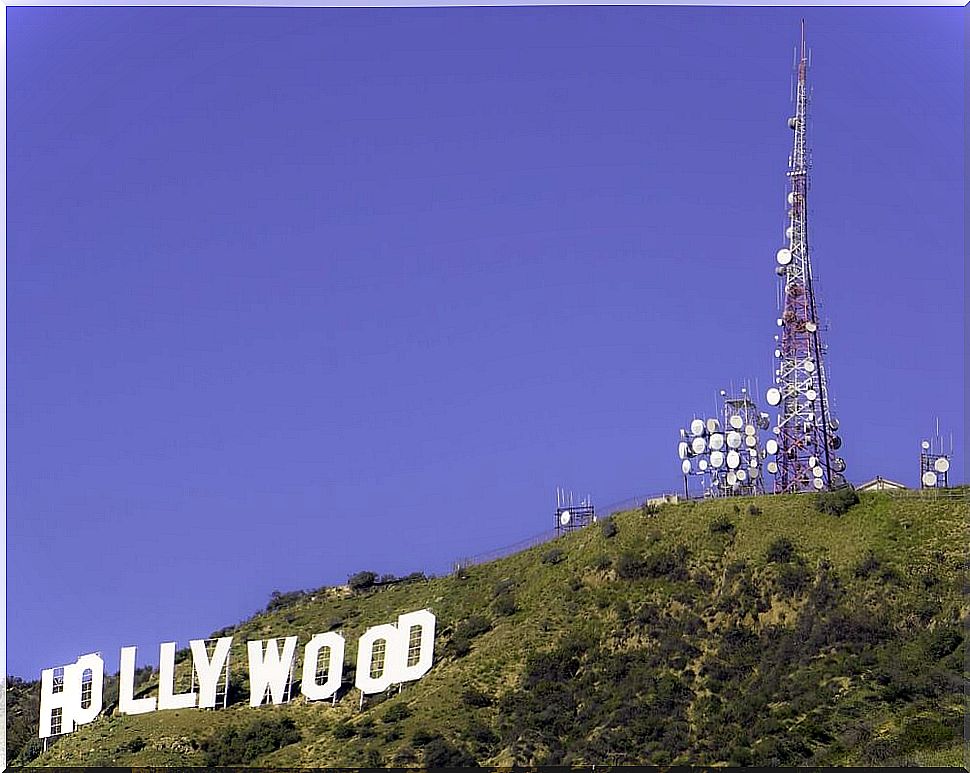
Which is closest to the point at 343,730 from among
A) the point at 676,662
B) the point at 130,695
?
the point at 130,695

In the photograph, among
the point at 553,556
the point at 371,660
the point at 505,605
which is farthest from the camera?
the point at 553,556

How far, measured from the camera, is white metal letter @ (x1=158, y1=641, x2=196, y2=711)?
163 ft

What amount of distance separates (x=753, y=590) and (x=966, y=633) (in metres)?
7.10

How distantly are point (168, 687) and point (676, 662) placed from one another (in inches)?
574

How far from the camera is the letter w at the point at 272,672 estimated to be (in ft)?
161

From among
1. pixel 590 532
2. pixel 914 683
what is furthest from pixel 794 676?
pixel 590 532

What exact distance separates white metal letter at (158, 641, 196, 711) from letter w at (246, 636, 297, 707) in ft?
6.41

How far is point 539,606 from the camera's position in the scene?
52781 millimetres

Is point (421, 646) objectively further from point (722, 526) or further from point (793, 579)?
point (793, 579)

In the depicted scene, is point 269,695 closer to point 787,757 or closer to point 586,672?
point 586,672

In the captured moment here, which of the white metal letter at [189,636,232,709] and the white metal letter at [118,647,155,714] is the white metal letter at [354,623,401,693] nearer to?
the white metal letter at [189,636,232,709]

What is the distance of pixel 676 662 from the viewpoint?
4822 centimetres

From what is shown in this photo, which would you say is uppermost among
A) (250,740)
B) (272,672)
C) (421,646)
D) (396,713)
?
(421,646)

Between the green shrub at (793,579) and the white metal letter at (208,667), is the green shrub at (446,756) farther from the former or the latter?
the green shrub at (793,579)
